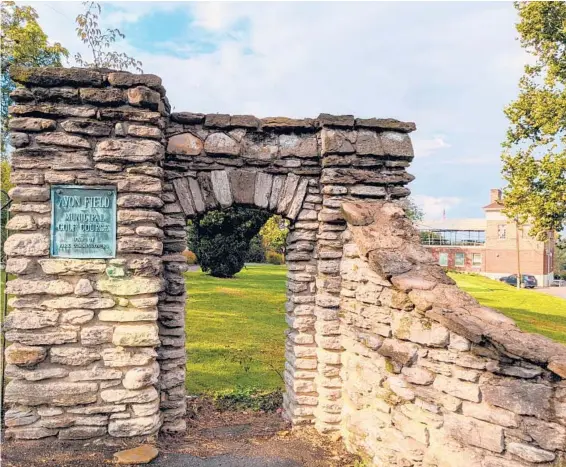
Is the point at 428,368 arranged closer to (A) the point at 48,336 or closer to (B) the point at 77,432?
(B) the point at 77,432

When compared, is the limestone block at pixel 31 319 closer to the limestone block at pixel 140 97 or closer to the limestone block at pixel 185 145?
the limestone block at pixel 185 145

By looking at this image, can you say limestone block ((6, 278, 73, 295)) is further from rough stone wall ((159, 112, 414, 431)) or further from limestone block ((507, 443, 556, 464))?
limestone block ((507, 443, 556, 464))

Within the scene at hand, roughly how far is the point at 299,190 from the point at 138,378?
2.38 metres

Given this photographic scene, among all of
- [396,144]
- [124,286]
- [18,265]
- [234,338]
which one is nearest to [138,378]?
[124,286]

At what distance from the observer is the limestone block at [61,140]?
4.18m

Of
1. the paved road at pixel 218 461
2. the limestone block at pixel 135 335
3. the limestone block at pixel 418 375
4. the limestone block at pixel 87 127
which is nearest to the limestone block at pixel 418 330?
the limestone block at pixel 418 375

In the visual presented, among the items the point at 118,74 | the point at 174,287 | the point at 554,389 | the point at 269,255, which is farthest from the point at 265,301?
the point at 269,255

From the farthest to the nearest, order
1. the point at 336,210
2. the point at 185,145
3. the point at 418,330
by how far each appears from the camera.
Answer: the point at 336,210 → the point at 185,145 → the point at 418,330

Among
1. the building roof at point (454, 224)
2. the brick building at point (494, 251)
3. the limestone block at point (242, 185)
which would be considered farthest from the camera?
the building roof at point (454, 224)

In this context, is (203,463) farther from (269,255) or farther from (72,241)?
(269,255)

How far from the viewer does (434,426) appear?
11.9 ft

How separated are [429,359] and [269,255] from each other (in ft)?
105

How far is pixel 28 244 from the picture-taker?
4145mm

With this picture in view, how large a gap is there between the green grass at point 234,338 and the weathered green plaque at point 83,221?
3.13 meters
